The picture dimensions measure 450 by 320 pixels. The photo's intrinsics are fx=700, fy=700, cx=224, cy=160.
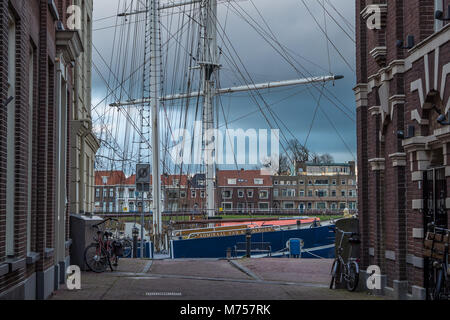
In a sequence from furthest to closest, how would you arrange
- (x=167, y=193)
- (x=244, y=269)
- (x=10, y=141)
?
(x=167, y=193) → (x=244, y=269) → (x=10, y=141)

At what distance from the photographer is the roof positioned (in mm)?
127375

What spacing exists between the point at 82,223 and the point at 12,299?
369 inches

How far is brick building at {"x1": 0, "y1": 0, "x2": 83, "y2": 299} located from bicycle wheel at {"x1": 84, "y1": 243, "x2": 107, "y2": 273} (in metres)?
1.18

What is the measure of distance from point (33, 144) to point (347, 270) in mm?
7061

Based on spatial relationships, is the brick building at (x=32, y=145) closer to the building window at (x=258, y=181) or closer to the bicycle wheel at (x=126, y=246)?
the bicycle wheel at (x=126, y=246)

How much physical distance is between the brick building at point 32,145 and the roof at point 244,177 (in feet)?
361

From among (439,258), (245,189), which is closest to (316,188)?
(245,189)

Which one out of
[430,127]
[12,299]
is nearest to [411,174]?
[430,127]

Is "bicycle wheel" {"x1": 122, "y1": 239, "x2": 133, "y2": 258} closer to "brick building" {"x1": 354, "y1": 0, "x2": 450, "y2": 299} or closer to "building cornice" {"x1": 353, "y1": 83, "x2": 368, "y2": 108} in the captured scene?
"brick building" {"x1": 354, "y1": 0, "x2": 450, "y2": 299}

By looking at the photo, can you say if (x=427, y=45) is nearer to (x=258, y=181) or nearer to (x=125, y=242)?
(x=125, y=242)

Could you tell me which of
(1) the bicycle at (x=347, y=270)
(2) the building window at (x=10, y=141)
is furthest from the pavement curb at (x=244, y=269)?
(2) the building window at (x=10, y=141)

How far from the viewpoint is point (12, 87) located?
9.72 metres

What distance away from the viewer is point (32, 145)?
1206 centimetres

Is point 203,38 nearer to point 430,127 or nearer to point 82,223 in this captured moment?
point 82,223
